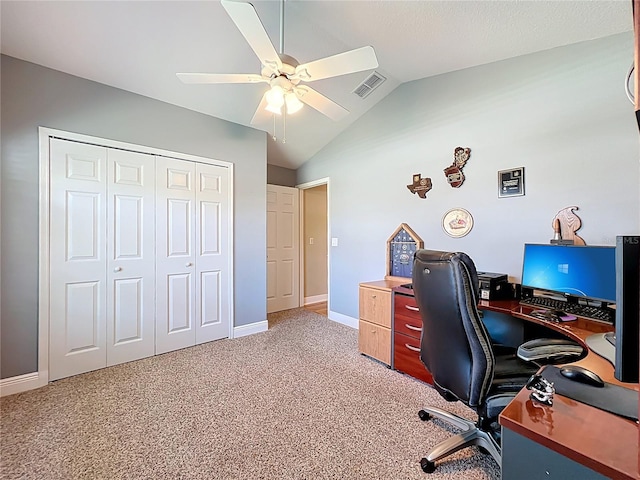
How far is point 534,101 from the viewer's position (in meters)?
2.20

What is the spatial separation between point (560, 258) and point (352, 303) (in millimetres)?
2370

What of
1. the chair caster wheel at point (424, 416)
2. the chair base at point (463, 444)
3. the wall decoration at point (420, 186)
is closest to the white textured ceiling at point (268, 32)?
the wall decoration at point (420, 186)

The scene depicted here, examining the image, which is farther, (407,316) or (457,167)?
(457,167)

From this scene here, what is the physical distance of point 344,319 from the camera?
387 centimetres

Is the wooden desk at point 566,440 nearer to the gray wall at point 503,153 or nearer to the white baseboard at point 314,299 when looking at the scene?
the gray wall at point 503,153

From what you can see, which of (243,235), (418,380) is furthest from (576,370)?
(243,235)

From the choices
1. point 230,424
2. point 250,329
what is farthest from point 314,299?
point 230,424

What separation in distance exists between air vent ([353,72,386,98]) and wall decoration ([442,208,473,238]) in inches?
63.5

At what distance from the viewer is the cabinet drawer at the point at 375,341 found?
103 inches

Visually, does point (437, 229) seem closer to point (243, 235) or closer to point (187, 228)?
point (243, 235)

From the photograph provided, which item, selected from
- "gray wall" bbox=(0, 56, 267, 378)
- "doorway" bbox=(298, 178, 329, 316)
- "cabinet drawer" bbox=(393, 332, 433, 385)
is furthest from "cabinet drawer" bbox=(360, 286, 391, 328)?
"gray wall" bbox=(0, 56, 267, 378)

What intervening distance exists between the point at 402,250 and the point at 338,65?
6.76ft

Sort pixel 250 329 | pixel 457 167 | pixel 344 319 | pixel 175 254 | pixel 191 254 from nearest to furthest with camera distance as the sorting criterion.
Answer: pixel 457 167, pixel 175 254, pixel 191 254, pixel 250 329, pixel 344 319

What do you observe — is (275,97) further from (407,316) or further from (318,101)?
(407,316)
